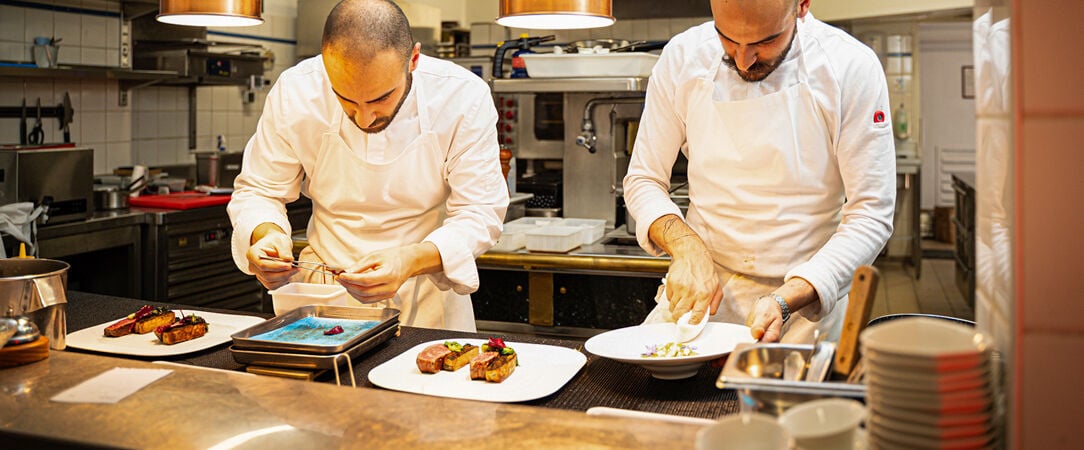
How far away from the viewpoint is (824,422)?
1040 mm

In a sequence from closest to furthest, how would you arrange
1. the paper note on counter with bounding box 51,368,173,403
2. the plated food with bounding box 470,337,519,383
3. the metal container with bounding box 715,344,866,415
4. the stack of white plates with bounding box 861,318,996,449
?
the stack of white plates with bounding box 861,318,996,449, the metal container with bounding box 715,344,866,415, the paper note on counter with bounding box 51,368,173,403, the plated food with bounding box 470,337,519,383

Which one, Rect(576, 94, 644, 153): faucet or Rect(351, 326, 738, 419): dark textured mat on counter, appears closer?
Rect(351, 326, 738, 419): dark textured mat on counter

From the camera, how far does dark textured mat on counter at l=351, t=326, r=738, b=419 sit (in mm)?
1716

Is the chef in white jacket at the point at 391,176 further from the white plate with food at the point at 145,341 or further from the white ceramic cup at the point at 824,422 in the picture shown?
the white ceramic cup at the point at 824,422

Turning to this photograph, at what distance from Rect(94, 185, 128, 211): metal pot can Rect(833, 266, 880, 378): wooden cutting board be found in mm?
4905

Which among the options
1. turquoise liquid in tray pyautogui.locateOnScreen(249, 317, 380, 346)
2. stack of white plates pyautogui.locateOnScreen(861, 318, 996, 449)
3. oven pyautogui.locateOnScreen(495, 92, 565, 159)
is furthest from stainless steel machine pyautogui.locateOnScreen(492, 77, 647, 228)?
stack of white plates pyautogui.locateOnScreen(861, 318, 996, 449)

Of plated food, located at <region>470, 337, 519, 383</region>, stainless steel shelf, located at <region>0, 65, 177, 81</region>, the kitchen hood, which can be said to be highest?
the kitchen hood

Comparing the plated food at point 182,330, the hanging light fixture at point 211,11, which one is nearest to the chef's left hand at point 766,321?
the plated food at point 182,330

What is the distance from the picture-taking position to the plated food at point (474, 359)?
1.86 meters

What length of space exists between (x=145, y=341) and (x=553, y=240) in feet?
6.31

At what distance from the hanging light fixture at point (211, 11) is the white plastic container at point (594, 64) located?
1802mm

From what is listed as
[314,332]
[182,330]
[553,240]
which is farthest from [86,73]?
[314,332]

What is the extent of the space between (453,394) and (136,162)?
5.31 metres

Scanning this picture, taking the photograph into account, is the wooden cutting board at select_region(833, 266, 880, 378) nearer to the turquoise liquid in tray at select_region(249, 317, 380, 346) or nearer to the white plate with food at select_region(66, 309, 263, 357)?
the turquoise liquid in tray at select_region(249, 317, 380, 346)
